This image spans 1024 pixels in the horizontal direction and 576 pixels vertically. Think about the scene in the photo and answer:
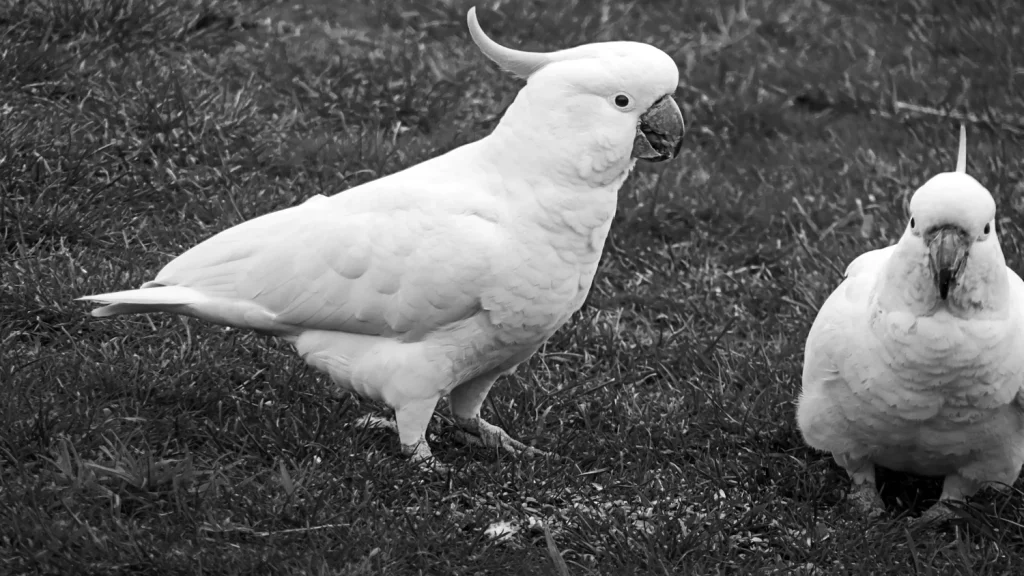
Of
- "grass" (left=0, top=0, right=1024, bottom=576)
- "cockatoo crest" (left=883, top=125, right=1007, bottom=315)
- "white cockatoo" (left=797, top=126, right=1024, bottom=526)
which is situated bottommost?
"grass" (left=0, top=0, right=1024, bottom=576)

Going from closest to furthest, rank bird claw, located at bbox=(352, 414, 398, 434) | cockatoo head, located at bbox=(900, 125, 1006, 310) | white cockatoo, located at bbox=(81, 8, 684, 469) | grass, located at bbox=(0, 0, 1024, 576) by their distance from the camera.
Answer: cockatoo head, located at bbox=(900, 125, 1006, 310), grass, located at bbox=(0, 0, 1024, 576), white cockatoo, located at bbox=(81, 8, 684, 469), bird claw, located at bbox=(352, 414, 398, 434)

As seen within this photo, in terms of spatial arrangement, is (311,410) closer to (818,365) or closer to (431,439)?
(431,439)

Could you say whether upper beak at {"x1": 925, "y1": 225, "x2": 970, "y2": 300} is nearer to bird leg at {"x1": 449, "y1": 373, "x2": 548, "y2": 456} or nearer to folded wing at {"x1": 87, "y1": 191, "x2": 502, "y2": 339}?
folded wing at {"x1": 87, "y1": 191, "x2": 502, "y2": 339}

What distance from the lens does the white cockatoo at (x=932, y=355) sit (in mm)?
2969

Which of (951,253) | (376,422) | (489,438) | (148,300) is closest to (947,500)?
(951,253)

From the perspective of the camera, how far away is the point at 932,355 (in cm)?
302

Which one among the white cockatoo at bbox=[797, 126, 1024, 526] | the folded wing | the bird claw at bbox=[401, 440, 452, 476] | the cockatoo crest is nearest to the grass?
the bird claw at bbox=[401, 440, 452, 476]

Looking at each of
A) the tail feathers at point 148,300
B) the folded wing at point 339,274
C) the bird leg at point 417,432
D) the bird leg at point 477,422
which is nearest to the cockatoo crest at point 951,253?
the folded wing at point 339,274

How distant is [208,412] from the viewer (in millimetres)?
3502

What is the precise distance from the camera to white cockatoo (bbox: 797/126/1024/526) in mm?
2969

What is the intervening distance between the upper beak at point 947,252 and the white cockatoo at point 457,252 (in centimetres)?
73

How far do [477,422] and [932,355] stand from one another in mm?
1367

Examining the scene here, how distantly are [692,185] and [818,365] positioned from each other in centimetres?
197

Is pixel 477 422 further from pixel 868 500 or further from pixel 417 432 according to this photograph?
pixel 868 500
